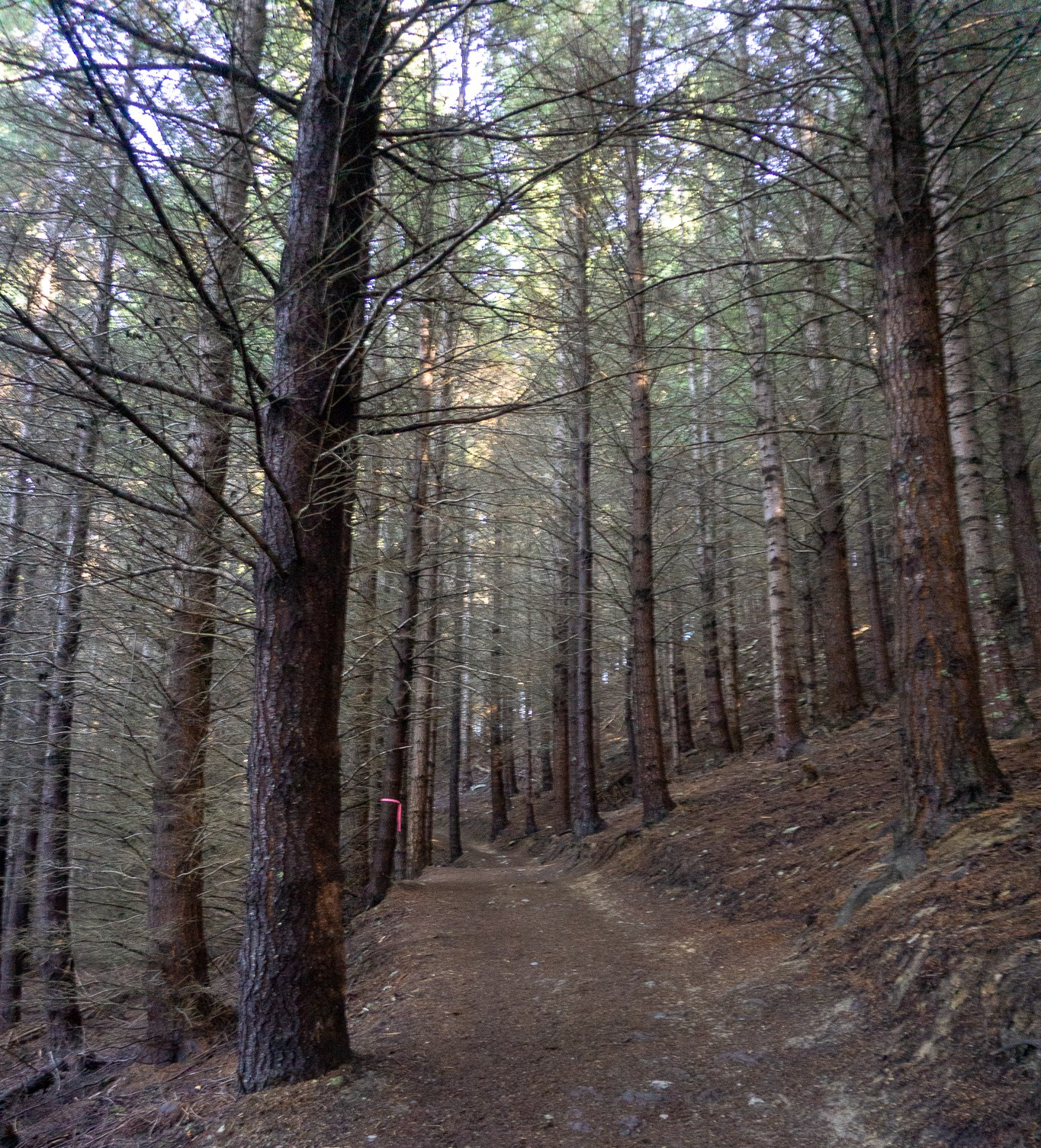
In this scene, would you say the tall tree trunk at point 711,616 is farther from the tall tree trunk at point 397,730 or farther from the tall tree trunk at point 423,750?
the tall tree trunk at point 397,730

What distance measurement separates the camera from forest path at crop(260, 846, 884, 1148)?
3.13 meters

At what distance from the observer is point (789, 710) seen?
1085 centimetres

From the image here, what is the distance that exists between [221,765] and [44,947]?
2.75 meters

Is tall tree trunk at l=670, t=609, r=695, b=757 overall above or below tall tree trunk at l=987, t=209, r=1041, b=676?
below

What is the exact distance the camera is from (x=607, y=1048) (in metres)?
4.03

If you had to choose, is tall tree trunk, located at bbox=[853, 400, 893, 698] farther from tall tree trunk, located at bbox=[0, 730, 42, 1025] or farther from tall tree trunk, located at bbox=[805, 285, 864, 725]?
→ tall tree trunk, located at bbox=[0, 730, 42, 1025]

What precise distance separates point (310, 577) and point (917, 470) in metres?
3.93

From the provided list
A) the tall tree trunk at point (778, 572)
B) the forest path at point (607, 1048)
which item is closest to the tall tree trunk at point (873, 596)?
the tall tree trunk at point (778, 572)

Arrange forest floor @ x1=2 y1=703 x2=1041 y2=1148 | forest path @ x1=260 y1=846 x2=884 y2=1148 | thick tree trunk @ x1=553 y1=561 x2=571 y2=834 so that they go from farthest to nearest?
thick tree trunk @ x1=553 y1=561 x2=571 y2=834, forest path @ x1=260 y1=846 x2=884 y2=1148, forest floor @ x1=2 y1=703 x2=1041 y2=1148

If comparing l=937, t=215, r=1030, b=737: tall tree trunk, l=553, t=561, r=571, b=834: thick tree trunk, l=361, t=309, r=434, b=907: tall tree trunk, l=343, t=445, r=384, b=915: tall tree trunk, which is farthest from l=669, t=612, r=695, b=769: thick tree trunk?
l=937, t=215, r=1030, b=737: tall tree trunk

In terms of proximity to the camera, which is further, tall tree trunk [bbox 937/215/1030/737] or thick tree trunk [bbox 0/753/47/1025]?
thick tree trunk [bbox 0/753/47/1025]

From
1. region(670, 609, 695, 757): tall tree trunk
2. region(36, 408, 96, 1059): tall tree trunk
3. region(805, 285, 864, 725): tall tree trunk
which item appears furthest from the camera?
region(670, 609, 695, 757): tall tree trunk

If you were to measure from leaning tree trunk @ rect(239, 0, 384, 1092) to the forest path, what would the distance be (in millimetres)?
467

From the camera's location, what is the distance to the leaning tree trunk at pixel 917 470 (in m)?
4.66
